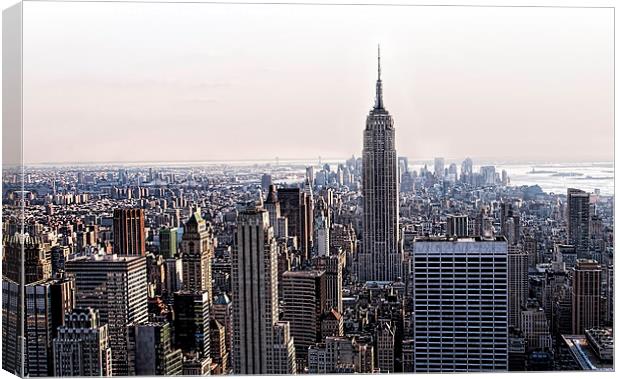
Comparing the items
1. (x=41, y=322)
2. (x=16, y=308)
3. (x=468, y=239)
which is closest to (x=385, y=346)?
(x=468, y=239)

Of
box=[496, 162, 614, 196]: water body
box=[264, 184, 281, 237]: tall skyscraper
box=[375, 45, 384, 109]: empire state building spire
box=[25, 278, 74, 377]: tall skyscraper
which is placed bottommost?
box=[25, 278, 74, 377]: tall skyscraper

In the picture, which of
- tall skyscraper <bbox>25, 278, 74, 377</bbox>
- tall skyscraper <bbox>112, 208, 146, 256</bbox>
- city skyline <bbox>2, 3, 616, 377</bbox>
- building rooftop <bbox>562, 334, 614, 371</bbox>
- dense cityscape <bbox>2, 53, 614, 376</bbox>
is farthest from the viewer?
tall skyscraper <bbox>112, 208, 146, 256</bbox>

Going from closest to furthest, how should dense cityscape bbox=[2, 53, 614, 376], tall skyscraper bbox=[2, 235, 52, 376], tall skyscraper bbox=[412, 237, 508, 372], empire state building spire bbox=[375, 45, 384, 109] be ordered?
tall skyscraper bbox=[2, 235, 52, 376]
dense cityscape bbox=[2, 53, 614, 376]
empire state building spire bbox=[375, 45, 384, 109]
tall skyscraper bbox=[412, 237, 508, 372]

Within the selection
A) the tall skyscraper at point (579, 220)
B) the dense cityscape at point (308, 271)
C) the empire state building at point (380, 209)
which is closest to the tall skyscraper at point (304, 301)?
the dense cityscape at point (308, 271)

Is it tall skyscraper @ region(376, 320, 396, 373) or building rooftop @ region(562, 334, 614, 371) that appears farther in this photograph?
tall skyscraper @ region(376, 320, 396, 373)

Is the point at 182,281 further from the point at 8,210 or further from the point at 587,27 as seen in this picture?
the point at 587,27

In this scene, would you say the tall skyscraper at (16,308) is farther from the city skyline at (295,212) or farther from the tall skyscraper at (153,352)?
the tall skyscraper at (153,352)

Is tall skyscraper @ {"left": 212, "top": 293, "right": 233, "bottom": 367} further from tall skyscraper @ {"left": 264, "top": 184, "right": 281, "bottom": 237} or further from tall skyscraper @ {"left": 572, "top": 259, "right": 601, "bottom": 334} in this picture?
tall skyscraper @ {"left": 572, "top": 259, "right": 601, "bottom": 334}

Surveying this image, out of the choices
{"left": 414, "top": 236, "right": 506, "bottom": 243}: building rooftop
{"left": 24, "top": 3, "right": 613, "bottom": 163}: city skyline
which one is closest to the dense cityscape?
{"left": 414, "top": 236, "right": 506, "bottom": 243}: building rooftop
